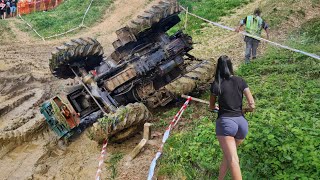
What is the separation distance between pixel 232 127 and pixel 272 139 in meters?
1.05

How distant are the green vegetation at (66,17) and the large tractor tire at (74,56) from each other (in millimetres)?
10446

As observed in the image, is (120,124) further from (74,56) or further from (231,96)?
(231,96)

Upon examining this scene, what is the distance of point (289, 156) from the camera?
498cm

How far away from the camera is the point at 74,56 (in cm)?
843

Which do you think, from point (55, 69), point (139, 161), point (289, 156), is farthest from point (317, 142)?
point (55, 69)

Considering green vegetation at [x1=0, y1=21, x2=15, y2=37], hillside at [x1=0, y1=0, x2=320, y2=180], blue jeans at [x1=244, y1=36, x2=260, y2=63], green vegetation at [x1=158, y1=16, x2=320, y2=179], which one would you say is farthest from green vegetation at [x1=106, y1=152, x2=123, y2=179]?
green vegetation at [x1=0, y1=21, x2=15, y2=37]

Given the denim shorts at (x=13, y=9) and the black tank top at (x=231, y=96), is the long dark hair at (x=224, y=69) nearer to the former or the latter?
the black tank top at (x=231, y=96)

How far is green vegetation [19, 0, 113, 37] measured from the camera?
1959 centimetres

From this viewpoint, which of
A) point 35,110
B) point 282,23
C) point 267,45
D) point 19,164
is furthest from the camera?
point 282,23

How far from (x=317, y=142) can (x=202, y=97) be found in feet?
14.3

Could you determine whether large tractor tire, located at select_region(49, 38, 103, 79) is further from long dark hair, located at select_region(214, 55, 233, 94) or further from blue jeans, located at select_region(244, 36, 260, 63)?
long dark hair, located at select_region(214, 55, 233, 94)

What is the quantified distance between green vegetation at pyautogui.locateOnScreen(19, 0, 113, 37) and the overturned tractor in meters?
10.6

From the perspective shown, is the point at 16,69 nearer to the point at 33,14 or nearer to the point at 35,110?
the point at 35,110

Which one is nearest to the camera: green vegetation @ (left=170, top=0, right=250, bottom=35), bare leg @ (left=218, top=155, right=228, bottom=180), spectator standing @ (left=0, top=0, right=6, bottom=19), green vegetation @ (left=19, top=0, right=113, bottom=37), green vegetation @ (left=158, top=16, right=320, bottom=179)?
bare leg @ (left=218, top=155, right=228, bottom=180)
